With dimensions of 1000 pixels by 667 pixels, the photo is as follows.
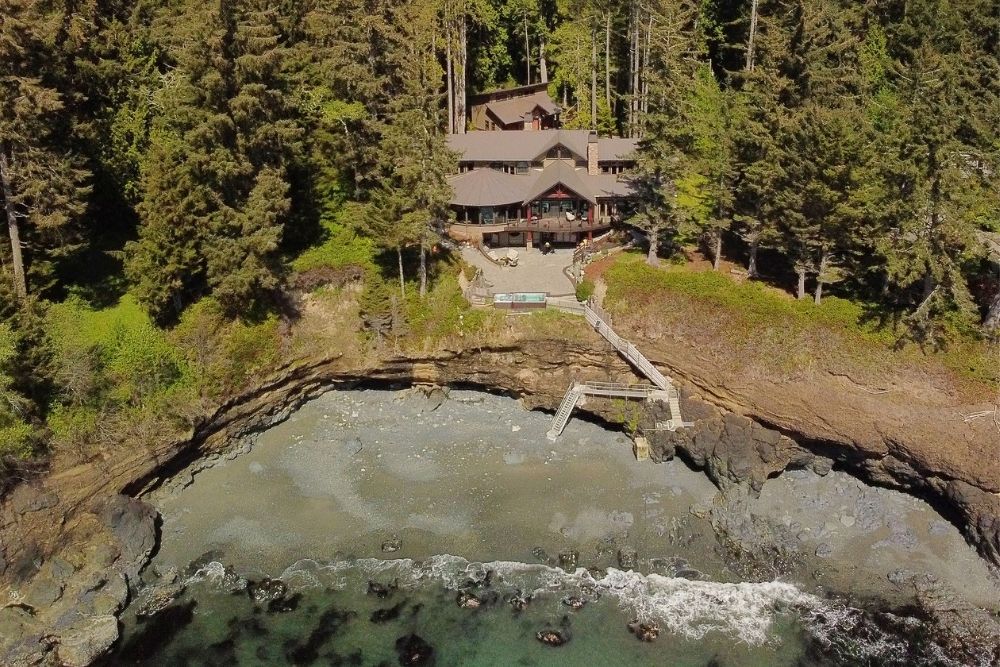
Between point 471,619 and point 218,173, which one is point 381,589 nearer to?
point 471,619

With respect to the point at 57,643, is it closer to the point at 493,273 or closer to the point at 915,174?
the point at 493,273

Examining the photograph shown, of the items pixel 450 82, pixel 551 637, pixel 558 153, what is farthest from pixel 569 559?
pixel 450 82

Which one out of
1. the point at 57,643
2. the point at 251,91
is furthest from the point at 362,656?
the point at 251,91

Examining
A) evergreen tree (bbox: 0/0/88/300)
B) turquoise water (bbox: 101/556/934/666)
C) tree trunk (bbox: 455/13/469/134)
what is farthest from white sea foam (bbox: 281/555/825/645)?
tree trunk (bbox: 455/13/469/134)

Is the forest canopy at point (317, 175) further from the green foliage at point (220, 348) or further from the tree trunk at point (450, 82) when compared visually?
the tree trunk at point (450, 82)

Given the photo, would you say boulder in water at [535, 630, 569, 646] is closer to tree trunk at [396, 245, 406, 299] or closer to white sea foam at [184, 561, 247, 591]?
white sea foam at [184, 561, 247, 591]

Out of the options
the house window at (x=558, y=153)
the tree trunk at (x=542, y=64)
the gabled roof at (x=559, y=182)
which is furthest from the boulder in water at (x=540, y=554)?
the tree trunk at (x=542, y=64)
